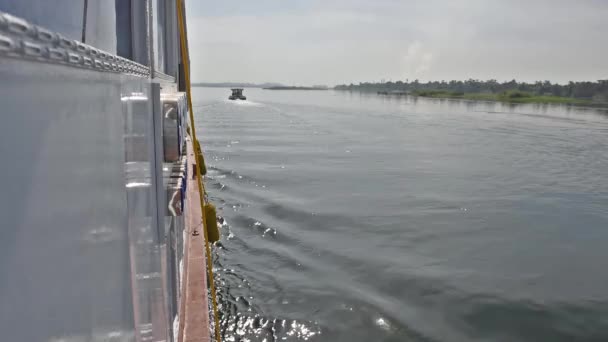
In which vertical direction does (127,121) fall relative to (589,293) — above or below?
above

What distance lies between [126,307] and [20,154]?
1.20 meters

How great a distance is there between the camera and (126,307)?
1.91m

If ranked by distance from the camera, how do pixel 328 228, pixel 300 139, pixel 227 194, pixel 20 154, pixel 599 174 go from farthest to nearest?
pixel 300 139 < pixel 599 174 < pixel 227 194 < pixel 328 228 < pixel 20 154

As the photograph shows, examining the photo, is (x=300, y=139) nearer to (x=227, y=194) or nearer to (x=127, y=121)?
(x=227, y=194)

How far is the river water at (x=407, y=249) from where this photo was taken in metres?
7.43

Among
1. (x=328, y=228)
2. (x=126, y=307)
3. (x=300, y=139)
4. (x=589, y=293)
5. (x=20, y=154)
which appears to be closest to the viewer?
(x=20, y=154)

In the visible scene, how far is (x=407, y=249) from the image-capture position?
10688 mm

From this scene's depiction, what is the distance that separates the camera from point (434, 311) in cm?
782

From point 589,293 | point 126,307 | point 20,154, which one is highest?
point 20,154

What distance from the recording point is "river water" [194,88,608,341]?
7.43m

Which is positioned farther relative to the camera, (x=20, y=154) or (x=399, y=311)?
(x=399, y=311)

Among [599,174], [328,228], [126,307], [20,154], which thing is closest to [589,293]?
[328,228]

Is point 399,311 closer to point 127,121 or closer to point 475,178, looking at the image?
point 127,121

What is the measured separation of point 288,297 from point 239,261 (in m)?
1.65
